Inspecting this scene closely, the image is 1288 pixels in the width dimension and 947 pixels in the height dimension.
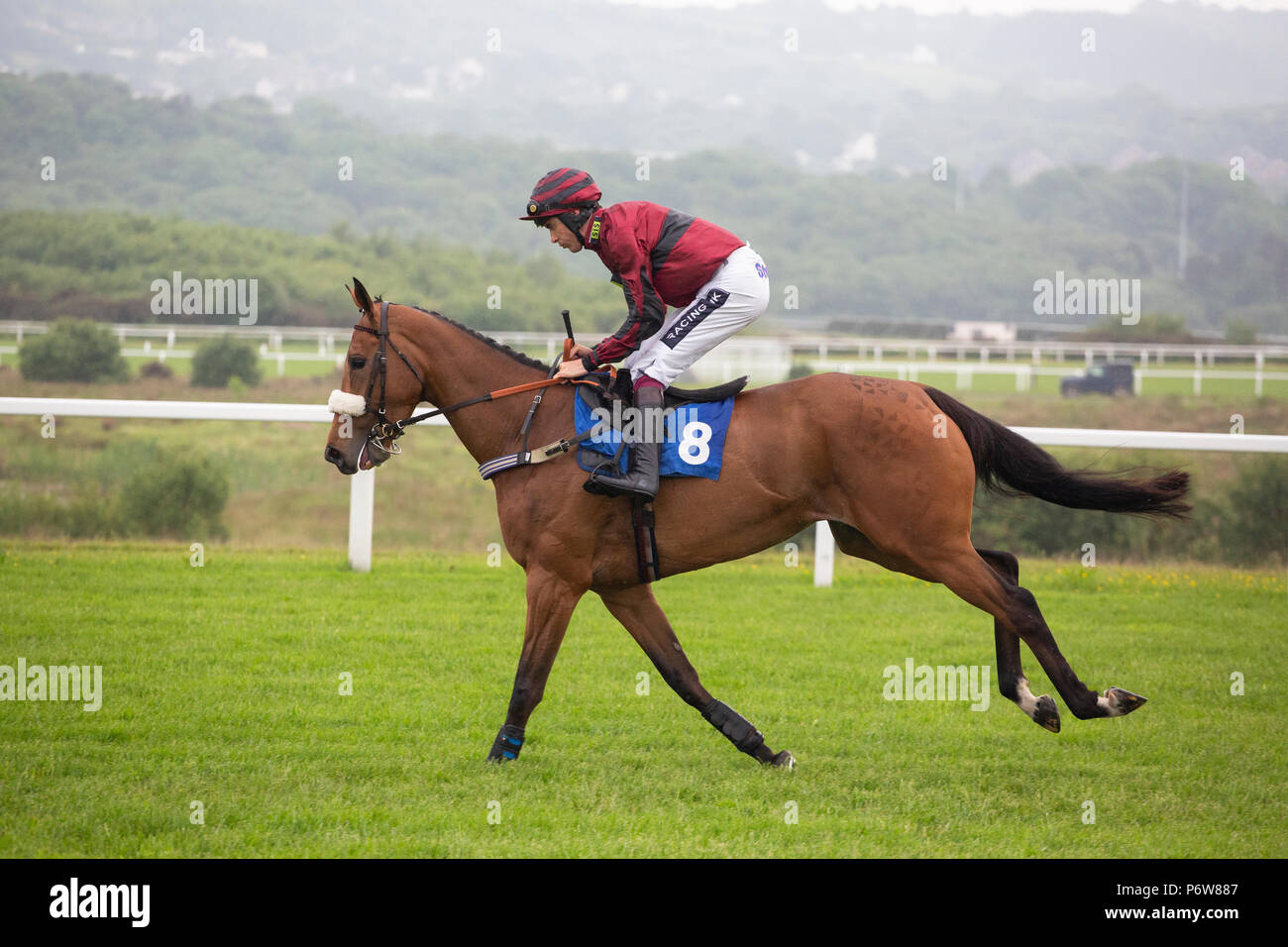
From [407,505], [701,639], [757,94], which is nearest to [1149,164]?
[757,94]

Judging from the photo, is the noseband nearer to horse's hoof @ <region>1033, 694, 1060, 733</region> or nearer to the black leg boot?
the black leg boot

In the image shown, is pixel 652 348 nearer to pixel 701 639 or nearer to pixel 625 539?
pixel 625 539

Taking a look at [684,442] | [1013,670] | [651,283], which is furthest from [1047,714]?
[651,283]

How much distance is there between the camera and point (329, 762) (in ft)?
16.2

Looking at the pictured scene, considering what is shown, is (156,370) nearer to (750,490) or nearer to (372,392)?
(372,392)

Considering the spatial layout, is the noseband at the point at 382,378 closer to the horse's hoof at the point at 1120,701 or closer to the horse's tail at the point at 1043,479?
the horse's tail at the point at 1043,479

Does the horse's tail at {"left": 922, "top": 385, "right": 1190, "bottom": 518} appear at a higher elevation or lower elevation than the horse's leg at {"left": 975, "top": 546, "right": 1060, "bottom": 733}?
higher

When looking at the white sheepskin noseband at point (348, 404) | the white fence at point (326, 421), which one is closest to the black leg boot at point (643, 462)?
the white sheepskin noseband at point (348, 404)

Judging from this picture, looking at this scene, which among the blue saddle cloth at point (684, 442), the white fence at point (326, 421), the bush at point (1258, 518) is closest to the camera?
the blue saddle cloth at point (684, 442)

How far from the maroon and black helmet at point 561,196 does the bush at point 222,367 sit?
20473mm

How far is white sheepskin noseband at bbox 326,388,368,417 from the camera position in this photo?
200 inches

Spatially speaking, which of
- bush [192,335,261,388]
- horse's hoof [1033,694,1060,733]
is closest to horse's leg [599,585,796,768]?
horse's hoof [1033,694,1060,733]

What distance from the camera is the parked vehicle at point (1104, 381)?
26.4m

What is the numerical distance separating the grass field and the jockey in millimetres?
1329
